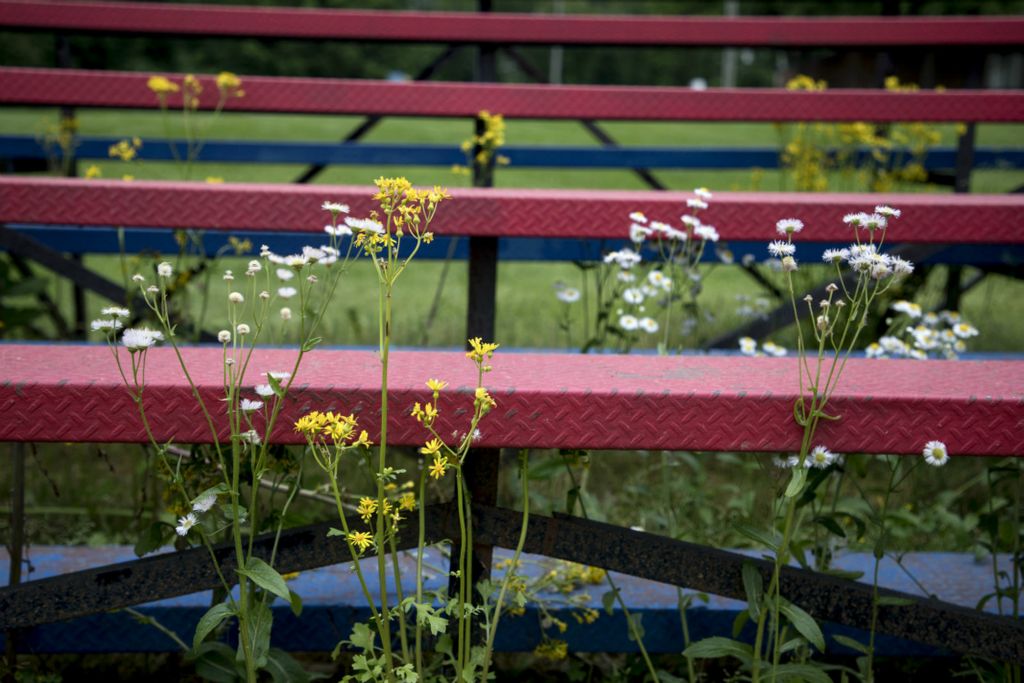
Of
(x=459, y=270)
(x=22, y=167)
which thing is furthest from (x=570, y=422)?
(x=459, y=270)

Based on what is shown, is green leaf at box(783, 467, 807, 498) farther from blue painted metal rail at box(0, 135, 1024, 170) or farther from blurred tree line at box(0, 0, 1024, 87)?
blurred tree line at box(0, 0, 1024, 87)

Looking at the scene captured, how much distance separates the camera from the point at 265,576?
1502mm

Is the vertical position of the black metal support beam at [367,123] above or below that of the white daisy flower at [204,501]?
above

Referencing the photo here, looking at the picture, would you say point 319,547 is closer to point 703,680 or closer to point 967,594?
point 703,680

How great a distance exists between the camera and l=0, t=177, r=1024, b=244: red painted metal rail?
95.0 inches

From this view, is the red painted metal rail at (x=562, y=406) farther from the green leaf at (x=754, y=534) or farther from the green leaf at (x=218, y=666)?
the green leaf at (x=218, y=666)

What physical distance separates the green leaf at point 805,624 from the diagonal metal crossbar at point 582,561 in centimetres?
15

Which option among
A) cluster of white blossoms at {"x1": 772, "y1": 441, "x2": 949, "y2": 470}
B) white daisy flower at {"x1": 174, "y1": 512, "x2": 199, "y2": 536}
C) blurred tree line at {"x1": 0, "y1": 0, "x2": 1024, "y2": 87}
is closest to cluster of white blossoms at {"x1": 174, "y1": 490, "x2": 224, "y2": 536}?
white daisy flower at {"x1": 174, "y1": 512, "x2": 199, "y2": 536}

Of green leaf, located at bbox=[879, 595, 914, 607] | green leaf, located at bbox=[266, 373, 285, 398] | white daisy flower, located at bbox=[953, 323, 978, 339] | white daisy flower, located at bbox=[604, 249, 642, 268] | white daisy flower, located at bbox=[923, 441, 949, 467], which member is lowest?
green leaf, located at bbox=[879, 595, 914, 607]

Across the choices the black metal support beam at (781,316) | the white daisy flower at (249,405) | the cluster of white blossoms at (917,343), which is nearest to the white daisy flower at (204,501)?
the white daisy flower at (249,405)

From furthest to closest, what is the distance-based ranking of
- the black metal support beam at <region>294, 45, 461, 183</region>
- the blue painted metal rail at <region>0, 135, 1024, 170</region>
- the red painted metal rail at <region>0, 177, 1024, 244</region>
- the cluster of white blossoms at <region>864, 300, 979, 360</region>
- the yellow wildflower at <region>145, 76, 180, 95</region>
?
the blue painted metal rail at <region>0, 135, 1024, 170</region>
the black metal support beam at <region>294, 45, 461, 183</region>
the yellow wildflower at <region>145, 76, 180, 95</region>
the cluster of white blossoms at <region>864, 300, 979, 360</region>
the red painted metal rail at <region>0, 177, 1024, 244</region>

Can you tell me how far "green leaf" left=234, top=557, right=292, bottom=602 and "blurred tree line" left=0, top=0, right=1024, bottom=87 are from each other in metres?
15.9

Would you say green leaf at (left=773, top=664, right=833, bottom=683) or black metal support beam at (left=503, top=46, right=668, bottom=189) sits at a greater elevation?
→ black metal support beam at (left=503, top=46, right=668, bottom=189)

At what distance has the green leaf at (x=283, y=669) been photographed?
1731 millimetres
